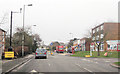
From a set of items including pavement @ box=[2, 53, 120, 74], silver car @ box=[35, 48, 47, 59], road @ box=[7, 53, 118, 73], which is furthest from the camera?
silver car @ box=[35, 48, 47, 59]

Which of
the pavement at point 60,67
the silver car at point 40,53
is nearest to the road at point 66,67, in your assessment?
the pavement at point 60,67

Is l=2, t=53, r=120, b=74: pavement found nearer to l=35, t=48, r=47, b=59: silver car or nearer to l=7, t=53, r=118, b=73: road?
l=7, t=53, r=118, b=73: road

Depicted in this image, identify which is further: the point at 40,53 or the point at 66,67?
the point at 40,53

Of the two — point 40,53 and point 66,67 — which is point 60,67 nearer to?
point 66,67

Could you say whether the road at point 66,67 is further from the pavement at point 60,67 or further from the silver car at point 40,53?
the silver car at point 40,53

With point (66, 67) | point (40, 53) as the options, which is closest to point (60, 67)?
point (66, 67)

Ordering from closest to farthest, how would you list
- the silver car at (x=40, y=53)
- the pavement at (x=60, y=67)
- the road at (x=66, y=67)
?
the pavement at (x=60, y=67), the road at (x=66, y=67), the silver car at (x=40, y=53)

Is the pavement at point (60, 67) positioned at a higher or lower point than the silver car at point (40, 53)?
lower

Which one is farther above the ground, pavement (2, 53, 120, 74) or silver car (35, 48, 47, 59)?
silver car (35, 48, 47, 59)

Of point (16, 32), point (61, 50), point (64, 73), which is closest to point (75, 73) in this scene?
point (64, 73)

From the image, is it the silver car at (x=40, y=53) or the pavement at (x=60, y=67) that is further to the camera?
the silver car at (x=40, y=53)

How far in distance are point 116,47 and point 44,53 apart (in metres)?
29.3

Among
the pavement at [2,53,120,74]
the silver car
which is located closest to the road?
the pavement at [2,53,120,74]

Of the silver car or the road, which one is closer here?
the road
